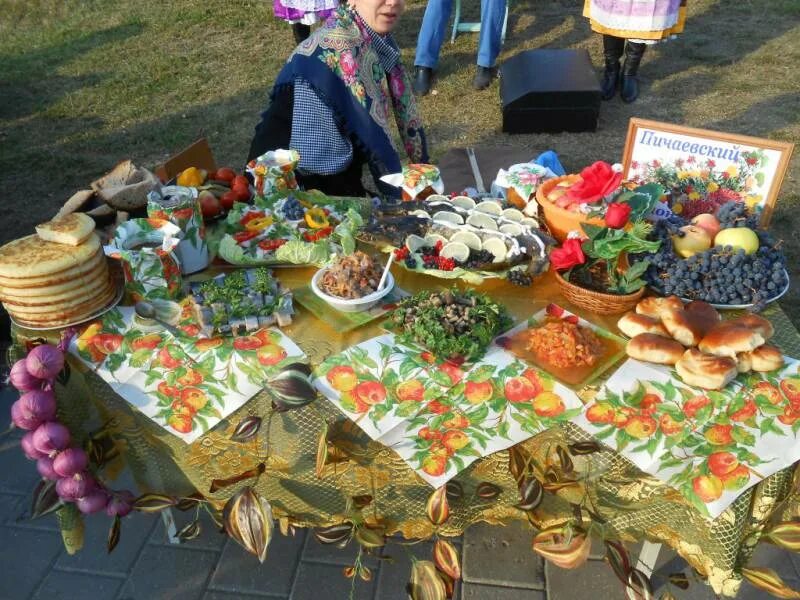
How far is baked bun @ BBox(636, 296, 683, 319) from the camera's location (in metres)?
1.57

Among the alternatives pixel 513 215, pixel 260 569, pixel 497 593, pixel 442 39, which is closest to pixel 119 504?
pixel 260 569

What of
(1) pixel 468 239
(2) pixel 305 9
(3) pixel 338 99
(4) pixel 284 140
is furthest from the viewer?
(2) pixel 305 9

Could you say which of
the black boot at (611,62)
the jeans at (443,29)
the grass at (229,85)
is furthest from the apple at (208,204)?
the jeans at (443,29)

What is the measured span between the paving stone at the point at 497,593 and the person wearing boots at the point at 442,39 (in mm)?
4790

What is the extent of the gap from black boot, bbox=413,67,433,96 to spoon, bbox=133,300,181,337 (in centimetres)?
473

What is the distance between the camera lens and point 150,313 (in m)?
1.67

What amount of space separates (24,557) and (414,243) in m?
1.82

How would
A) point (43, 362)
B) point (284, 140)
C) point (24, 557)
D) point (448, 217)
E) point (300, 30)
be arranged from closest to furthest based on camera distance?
1. point (43, 362)
2. point (448, 217)
3. point (24, 557)
4. point (284, 140)
5. point (300, 30)

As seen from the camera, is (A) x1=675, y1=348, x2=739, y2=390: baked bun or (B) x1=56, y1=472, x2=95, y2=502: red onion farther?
(B) x1=56, y1=472, x2=95, y2=502: red onion

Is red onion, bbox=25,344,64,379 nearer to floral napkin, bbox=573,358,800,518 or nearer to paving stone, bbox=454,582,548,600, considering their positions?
floral napkin, bbox=573,358,800,518

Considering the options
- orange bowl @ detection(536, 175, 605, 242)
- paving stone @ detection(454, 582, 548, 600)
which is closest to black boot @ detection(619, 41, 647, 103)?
orange bowl @ detection(536, 175, 605, 242)

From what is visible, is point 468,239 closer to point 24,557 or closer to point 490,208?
point 490,208

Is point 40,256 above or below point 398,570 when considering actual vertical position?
above

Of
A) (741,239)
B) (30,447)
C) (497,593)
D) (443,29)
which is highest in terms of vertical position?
(741,239)
